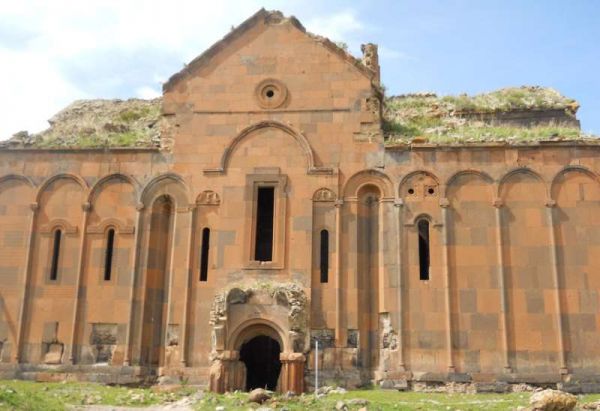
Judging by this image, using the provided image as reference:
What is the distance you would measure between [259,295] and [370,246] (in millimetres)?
3393

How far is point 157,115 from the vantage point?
20969 mm

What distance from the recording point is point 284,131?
720 inches

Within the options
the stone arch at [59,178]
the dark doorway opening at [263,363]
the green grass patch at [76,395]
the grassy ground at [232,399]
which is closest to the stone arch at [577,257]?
the grassy ground at [232,399]

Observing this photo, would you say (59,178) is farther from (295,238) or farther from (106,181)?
(295,238)

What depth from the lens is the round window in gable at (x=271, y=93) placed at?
1856 centimetres

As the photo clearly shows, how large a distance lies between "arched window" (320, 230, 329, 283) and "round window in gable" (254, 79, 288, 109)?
4.10 meters

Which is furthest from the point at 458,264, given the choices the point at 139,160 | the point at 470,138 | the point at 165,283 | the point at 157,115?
the point at 157,115

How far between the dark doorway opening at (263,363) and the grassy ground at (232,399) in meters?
4.05

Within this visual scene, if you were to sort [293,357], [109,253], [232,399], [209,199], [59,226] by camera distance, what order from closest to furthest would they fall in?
[232,399] < [293,357] < [209,199] < [109,253] < [59,226]

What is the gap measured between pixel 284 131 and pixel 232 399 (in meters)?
7.69

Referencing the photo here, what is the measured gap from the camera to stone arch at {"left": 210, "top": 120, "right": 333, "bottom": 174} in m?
17.9

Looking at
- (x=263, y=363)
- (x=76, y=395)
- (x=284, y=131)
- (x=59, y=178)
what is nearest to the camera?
(x=76, y=395)

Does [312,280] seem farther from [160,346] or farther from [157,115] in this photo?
[157,115]

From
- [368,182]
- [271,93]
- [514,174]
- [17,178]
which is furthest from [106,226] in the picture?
[514,174]
